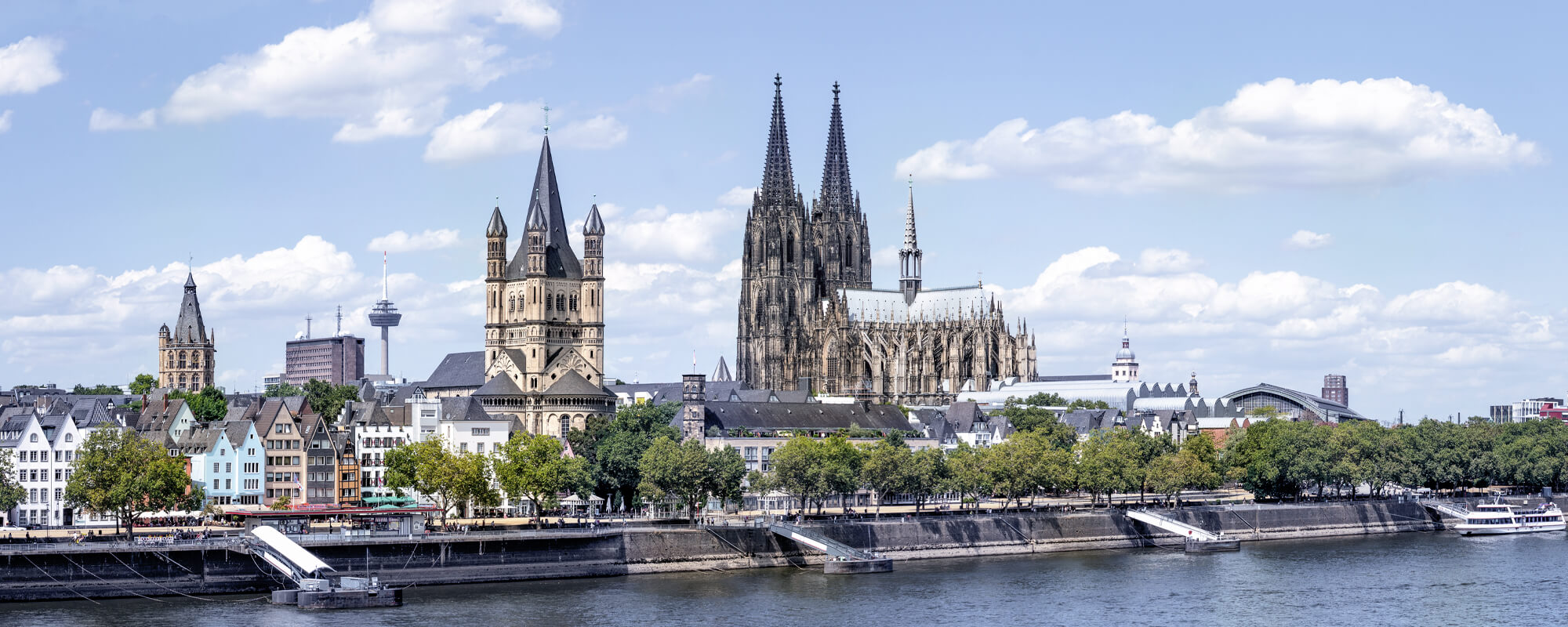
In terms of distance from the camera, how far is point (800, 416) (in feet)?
585

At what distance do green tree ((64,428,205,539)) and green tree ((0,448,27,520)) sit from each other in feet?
15.2

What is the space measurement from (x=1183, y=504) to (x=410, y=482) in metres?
66.1

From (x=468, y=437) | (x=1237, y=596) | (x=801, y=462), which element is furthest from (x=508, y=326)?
(x=1237, y=596)

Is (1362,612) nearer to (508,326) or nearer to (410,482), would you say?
(410,482)

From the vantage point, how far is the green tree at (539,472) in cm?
13538

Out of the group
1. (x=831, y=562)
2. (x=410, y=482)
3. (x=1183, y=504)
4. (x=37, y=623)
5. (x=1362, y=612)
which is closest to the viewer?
(x=37, y=623)

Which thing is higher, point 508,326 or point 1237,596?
point 508,326

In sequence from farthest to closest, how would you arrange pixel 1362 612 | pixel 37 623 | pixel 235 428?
pixel 235 428, pixel 1362 612, pixel 37 623

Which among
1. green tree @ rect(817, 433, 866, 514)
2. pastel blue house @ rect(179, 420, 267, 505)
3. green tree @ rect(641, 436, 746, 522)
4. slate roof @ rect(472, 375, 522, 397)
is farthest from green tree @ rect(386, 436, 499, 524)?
slate roof @ rect(472, 375, 522, 397)

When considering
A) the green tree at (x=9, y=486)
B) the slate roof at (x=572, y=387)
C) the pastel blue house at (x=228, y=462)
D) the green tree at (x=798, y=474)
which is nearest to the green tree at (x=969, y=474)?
the green tree at (x=798, y=474)

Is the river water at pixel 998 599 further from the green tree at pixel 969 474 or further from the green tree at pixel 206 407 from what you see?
the green tree at pixel 206 407

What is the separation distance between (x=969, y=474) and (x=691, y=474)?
24.8m

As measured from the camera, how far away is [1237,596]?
110 meters

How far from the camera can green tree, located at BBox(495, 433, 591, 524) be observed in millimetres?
135375
